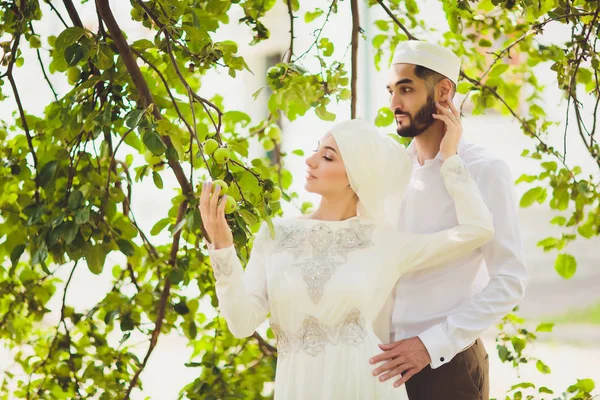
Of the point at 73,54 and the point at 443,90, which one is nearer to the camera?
the point at 73,54

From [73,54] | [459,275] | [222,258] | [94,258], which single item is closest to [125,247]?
[94,258]

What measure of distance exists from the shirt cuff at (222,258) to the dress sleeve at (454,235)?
41cm

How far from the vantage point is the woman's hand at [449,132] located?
1.97m

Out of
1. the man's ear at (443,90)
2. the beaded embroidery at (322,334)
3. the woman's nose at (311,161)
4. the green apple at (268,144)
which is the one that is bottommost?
the beaded embroidery at (322,334)

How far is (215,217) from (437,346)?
645 mm

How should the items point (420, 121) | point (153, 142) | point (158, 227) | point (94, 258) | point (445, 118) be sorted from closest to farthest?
point (153, 142), point (445, 118), point (420, 121), point (94, 258), point (158, 227)

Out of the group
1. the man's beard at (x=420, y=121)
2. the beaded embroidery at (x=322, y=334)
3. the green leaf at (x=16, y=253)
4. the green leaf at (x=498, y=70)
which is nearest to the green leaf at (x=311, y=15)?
the green leaf at (x=498, y=70)

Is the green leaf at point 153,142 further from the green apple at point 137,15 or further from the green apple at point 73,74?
the green apple at point 73,74

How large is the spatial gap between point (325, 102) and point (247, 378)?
2.98ft

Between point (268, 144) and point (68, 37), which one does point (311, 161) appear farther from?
point (268, 144)

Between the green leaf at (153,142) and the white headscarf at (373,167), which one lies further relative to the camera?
the white headscarf at (373,167)

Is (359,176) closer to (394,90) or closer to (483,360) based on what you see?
(394,90)

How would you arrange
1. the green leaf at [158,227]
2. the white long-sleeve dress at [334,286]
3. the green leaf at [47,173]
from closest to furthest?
1. the white long-sleeve dress at [334,286]
2. the green leaf at [47,173]
3. the green leaf at [158,227]

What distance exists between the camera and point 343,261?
1.89m
